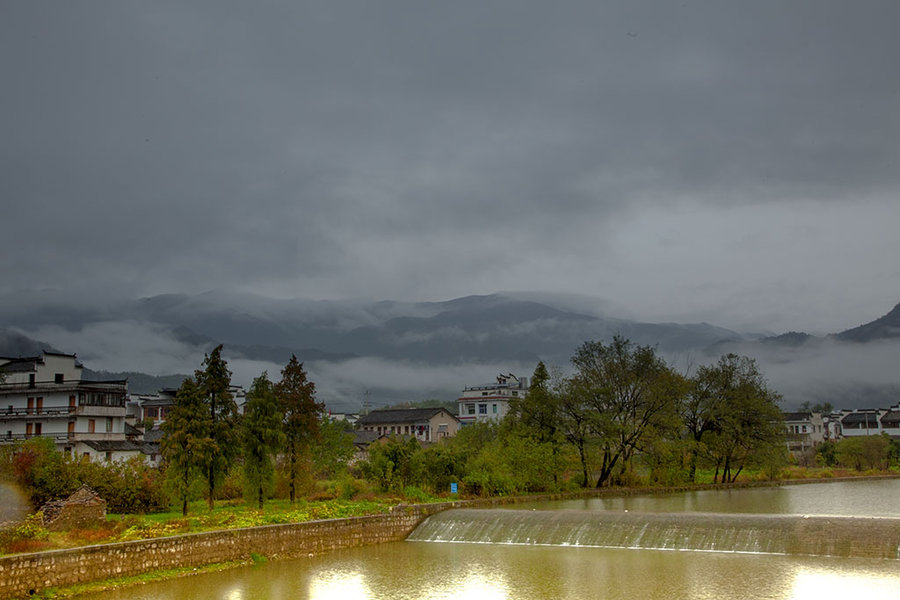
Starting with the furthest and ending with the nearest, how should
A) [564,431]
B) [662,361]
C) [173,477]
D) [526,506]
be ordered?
[662,361]
[564,431]
[526,506]
[173,477]

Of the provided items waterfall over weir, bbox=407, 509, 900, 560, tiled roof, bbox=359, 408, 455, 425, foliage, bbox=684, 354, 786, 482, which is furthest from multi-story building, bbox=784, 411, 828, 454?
waterfall over weir, bbox=407, 509, 900, 560

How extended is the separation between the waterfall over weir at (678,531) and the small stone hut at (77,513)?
14082 millimetres

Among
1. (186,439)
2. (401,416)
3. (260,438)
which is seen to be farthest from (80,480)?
(401,416)

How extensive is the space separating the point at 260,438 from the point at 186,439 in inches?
165

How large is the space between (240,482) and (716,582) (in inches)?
1159

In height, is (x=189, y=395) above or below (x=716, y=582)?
above

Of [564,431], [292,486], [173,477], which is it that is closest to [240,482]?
[292,486]

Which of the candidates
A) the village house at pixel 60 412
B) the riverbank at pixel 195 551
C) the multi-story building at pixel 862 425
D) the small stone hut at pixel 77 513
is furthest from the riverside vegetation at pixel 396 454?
the multi-story building at pixel 862 425

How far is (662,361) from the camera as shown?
6350cm

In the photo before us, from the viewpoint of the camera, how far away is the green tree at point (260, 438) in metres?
41.2

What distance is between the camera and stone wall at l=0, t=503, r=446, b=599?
937 inches

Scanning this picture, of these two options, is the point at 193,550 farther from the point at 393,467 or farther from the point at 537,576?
the point at 393,467

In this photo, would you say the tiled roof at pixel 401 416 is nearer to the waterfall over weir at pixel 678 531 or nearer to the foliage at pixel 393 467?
the foliage at pixel 393 467

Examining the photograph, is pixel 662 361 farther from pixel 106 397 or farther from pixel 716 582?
pixel 106 397
